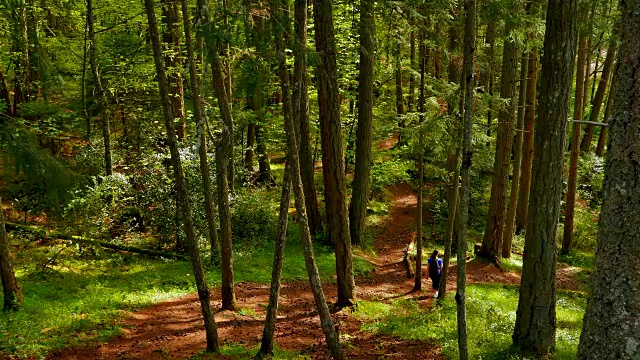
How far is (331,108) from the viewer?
1339 cm

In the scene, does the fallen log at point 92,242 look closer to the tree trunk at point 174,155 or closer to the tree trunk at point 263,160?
the tree trunk at point 174,155

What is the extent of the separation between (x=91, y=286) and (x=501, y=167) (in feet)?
43.9

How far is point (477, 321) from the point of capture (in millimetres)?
10172

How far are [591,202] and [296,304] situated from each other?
19.2 metres

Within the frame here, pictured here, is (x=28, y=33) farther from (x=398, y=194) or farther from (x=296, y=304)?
(x=398, y=194)

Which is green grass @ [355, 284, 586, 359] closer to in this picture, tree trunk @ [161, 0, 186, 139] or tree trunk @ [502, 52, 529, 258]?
tree trunk @ [502, 52, 529, 258]

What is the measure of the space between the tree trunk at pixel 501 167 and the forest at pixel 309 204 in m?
0.08

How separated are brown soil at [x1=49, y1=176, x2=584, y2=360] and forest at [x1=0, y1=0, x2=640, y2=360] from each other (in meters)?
0.06

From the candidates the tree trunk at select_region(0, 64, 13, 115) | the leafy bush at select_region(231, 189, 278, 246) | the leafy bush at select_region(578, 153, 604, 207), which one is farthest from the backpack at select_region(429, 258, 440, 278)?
the tree trunk at select_region(0, 64, 13, 115)

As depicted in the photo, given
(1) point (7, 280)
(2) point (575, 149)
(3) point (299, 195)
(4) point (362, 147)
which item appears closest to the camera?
(3) point (299, 195)

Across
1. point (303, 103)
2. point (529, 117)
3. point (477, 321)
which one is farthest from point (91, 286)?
point (529, 117)

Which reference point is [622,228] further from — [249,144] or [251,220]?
[249,144]

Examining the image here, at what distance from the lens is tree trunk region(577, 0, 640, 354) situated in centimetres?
366

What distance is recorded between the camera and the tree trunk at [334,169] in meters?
11.2
